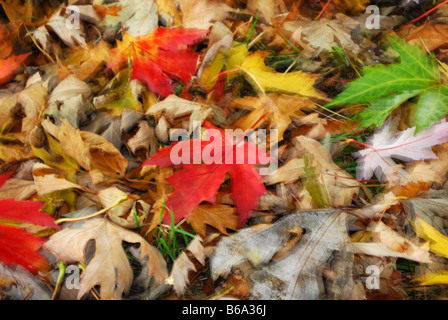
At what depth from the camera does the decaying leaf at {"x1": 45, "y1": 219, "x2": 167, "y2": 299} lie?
0.82 m

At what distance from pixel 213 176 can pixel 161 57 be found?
0.48m

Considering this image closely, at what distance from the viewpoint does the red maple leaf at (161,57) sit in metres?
1.10

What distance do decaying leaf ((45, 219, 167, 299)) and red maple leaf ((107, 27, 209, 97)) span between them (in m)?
0.46

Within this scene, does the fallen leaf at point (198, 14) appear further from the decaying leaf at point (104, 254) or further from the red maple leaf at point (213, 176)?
the decaying leaf at point (104, 254)

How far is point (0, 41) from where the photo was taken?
1.27 m

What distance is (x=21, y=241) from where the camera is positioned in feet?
2.79

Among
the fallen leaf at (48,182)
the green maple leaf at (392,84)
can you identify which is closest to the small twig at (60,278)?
the fallen leaf at (48,182)

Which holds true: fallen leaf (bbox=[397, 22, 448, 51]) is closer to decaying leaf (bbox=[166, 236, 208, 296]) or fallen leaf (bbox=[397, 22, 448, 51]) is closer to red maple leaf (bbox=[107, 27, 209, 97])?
red maple leaf (bbox=[107, 27, 209, 97])

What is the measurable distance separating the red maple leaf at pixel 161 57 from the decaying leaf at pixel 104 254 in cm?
46

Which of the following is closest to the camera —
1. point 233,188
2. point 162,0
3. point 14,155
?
point 233,188

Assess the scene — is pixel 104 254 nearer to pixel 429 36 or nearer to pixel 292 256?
pixel 292 256
